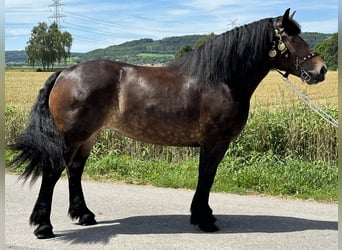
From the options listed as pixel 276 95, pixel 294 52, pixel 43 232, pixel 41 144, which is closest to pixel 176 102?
pixel 294 52

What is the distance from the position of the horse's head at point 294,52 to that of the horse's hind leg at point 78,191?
2.36 metres

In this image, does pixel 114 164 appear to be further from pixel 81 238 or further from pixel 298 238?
pixel 298 238

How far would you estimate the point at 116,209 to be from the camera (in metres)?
5.68

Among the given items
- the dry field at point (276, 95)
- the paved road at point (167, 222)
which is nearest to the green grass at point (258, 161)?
the paved road at point (167, 222)

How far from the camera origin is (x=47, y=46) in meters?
72.6

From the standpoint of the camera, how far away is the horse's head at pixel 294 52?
15.6 ft

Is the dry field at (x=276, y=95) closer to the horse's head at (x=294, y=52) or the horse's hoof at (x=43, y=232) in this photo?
the horse's head at (x=294, y=52)

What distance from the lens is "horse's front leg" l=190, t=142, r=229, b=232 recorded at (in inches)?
189

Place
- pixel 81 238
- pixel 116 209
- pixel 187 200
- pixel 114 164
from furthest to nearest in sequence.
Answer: pixel 114 164
pixel 187 200
pixel 116 209
pixel 81 238

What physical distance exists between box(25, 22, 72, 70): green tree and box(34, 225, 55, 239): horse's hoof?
208 ft

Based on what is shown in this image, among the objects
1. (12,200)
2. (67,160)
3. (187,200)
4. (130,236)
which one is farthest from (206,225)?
(12,200)

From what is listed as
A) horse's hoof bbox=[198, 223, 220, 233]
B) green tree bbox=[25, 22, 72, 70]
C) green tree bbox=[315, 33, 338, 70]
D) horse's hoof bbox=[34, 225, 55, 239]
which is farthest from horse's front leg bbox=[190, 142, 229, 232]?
green tree bbox=[25, 22, 72, 70]

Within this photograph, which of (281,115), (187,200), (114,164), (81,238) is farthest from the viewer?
(281,115)

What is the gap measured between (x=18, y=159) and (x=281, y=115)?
5246 millimetres
